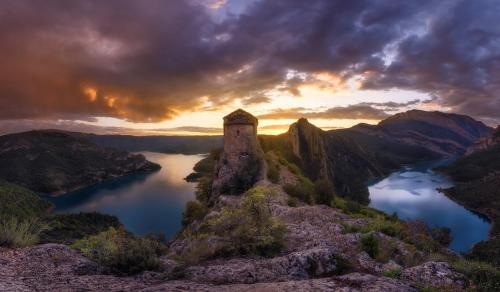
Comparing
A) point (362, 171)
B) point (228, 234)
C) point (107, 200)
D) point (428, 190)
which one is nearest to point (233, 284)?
point (228, 234)

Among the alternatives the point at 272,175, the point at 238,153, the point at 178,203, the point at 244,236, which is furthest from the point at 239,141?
the point at 178,203

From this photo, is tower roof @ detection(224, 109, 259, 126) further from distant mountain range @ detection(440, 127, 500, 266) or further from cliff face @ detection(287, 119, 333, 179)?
cliff face @ detection(287, 119, 333, 179)

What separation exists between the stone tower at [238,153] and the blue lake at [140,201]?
54.2 m

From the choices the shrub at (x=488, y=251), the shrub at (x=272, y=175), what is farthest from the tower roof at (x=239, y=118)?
the shrub at (x=488, y=251)

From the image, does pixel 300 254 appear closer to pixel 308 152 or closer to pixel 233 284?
pixel 233 284

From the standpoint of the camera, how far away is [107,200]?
13362cm

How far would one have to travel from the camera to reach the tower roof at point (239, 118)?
37.1 m

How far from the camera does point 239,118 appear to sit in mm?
37500

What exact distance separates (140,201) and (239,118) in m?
105

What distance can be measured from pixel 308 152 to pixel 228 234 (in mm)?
92161

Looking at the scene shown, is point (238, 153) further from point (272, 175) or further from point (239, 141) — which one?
point (272, 175)

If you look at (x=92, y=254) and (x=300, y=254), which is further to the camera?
(x=92, y=254)

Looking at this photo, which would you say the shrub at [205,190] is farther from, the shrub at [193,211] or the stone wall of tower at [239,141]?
the stone wall of tower at [239,141]

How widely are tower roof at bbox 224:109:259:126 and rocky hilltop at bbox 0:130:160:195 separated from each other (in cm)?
14809
